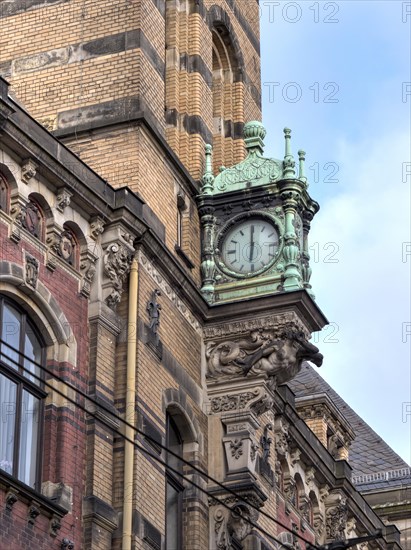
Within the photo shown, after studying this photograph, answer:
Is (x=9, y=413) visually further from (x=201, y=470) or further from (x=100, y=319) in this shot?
(x=201, y=470)

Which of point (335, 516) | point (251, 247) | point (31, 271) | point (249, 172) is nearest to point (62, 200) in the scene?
point (31, 271)

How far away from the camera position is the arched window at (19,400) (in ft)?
81.7

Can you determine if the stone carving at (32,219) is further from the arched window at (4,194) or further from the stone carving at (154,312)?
the stone carving at (154,312)

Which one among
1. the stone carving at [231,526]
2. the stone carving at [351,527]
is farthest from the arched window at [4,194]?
the stone carving at [351,527]

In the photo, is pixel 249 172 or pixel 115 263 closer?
pixel 115 263

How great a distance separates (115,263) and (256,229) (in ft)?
13.6

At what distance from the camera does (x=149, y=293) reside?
28.6 m

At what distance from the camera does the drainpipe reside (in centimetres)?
2595

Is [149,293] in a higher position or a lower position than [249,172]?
lower

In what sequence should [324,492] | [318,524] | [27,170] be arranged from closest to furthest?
[27,170] → [318,524] → [324,492]

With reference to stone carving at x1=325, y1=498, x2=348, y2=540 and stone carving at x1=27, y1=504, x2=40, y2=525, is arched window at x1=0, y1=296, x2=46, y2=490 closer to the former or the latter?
stone carving at x1=27, y1=504, x2=40, y2=525

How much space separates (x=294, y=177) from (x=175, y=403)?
4.93 meters

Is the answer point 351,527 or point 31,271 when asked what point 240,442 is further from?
point 351,527

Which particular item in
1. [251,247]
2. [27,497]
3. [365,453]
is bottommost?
[27,497]
